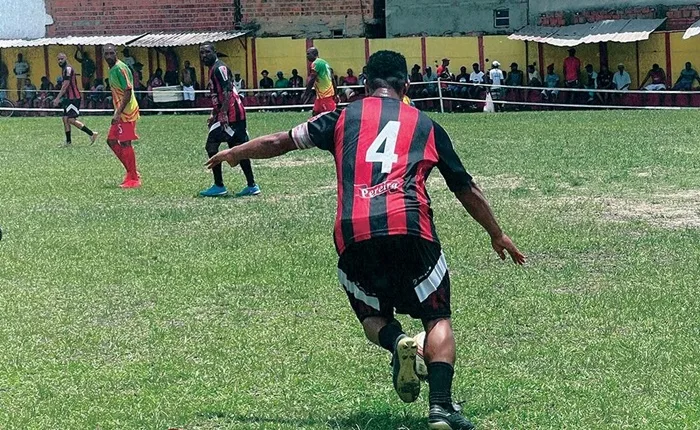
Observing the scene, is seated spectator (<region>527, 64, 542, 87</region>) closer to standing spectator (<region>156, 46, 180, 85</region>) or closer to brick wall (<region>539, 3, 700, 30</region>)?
brick wall (<region>539, 3, 700, 30</region>)

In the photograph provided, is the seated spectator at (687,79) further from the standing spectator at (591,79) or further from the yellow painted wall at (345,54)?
the yellow painted wall at (345,54)

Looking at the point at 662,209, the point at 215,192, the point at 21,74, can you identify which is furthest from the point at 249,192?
the point at 21,74

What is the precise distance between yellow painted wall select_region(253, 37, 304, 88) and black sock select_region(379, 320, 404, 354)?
32.9 metres

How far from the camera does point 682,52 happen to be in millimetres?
32562

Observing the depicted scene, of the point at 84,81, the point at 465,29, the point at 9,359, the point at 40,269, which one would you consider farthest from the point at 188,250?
the point at 84,81

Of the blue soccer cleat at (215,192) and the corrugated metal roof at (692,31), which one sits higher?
the corrugated metal roof at (692,31)

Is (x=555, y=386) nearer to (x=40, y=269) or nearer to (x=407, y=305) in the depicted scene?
(x=407, y=305)

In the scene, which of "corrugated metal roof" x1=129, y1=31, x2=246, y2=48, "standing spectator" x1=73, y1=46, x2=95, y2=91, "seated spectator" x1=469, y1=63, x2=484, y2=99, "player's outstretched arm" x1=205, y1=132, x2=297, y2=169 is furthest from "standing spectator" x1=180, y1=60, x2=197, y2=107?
"player's outstretched arm" x1=205, y1=132, x2=297, y2=169

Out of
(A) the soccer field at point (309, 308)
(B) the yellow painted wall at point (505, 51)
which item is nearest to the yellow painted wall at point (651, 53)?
(B) the yellow painted wall at point (505, 51)

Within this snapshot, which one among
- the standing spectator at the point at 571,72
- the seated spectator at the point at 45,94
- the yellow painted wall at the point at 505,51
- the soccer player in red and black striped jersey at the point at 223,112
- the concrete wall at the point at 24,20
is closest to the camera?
the soccer player in red and black striped jersey at the point at 223,112

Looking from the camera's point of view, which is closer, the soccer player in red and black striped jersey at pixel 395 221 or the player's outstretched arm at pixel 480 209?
the soccer player in red and black striped jersey at pixel 395 221

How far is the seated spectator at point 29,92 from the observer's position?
3934cm

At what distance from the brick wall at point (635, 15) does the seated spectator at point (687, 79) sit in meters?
2.31

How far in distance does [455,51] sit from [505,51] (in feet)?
4.99
